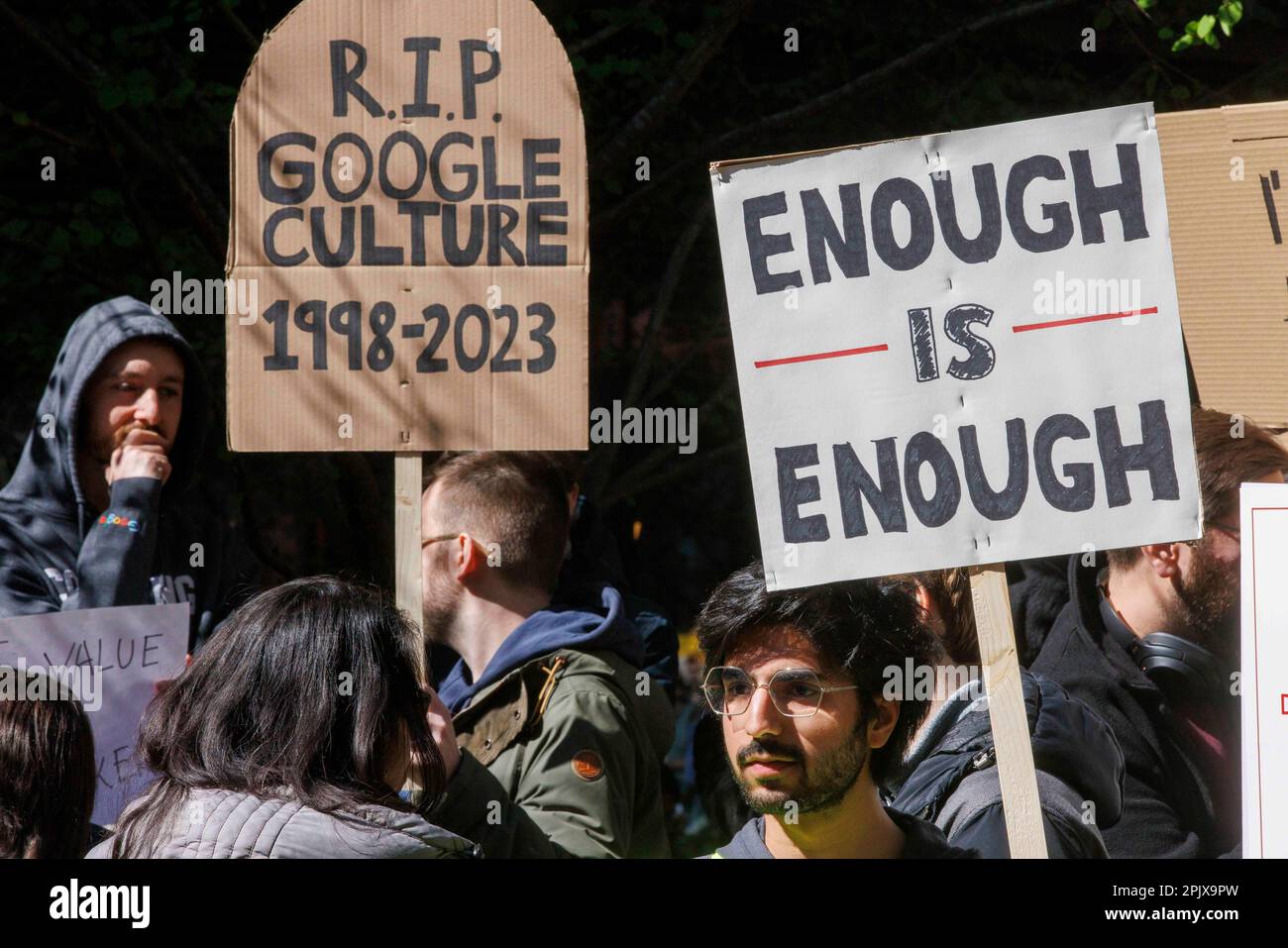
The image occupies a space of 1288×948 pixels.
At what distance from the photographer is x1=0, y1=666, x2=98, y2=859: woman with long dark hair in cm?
235

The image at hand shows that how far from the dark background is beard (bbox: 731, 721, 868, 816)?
84.6 inches

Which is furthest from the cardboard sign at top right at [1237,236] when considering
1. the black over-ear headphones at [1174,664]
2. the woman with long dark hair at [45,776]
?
the woman with long dark hair at [45,776]

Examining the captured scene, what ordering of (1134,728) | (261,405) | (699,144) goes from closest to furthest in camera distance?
(261,405), (1134,728), (699,144)

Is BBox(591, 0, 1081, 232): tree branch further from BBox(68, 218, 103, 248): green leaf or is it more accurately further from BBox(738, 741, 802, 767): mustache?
BBox(738, 741, 802, 767): mustache

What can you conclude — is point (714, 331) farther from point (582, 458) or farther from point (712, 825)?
point (712, 825)

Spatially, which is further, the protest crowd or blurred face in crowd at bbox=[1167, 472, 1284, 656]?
blurred face in crowd at bbox=[1167, 472, 1284, 656]

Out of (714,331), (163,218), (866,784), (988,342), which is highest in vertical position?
(163,218)

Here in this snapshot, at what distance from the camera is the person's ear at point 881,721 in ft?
8.23

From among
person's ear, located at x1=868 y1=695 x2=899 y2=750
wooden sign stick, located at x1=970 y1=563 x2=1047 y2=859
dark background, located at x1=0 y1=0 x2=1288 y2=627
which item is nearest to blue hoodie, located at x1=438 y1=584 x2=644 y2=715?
person's ear, located at x1=868 y1=695 x2=899 y2=750

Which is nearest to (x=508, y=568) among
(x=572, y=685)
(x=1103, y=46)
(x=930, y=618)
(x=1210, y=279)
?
(x=572, y=685)

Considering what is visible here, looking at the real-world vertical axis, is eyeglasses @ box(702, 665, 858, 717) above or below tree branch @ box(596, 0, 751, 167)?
below

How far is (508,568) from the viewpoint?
322 cm

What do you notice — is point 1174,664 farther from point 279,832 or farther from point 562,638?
point 279,832

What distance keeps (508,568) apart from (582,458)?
5.29 ft
